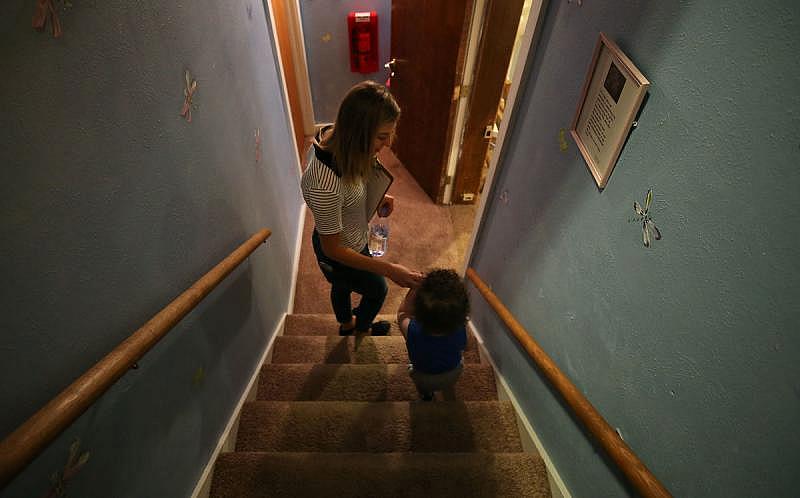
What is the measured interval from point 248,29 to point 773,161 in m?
2.07

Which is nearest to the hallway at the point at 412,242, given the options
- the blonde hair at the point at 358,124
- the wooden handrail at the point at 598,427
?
the wooden handrail at the point at 598,427

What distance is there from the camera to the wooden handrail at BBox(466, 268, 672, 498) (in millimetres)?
927

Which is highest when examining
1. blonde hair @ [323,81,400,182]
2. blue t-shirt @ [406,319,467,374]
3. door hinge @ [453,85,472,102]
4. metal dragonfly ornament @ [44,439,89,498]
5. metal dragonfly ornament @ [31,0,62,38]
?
metal dragonfly ornament @ [31,0,62,38]

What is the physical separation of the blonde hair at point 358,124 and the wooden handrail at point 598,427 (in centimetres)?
88

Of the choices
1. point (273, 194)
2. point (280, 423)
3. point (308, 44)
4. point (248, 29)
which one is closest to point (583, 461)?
point (280, 423)

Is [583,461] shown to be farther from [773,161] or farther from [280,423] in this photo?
[280,423]

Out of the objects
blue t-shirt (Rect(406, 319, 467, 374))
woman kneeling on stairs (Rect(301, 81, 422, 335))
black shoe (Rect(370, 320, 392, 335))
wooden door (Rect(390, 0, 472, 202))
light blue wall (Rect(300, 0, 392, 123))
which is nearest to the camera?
woman kneeling on stairs (Rect(301, 81, 422, 335))

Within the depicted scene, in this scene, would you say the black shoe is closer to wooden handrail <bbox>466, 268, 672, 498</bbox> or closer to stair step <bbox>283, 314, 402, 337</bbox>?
stair step <bbox>283, 314, 402, 337</bbox>

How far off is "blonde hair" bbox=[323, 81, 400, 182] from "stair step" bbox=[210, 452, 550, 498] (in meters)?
1.02

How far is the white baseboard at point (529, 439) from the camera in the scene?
1.43 meters

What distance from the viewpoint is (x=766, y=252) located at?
25.6 inches

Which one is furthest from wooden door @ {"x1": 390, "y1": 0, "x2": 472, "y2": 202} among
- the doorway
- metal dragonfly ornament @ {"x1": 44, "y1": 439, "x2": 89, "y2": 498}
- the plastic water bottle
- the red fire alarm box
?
metal dragonfly ornament @ {"x1": 44, "y1": 439, "x2": 89, "y2": 498}

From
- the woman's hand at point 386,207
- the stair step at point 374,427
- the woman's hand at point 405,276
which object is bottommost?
the stair step at point 374,427

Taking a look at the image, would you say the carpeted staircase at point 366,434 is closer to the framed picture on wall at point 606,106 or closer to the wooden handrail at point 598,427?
the wooden handrail at point 598,427
